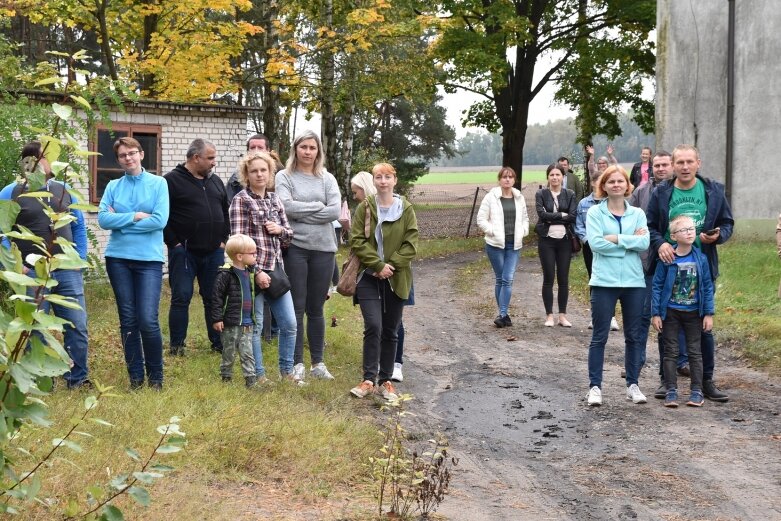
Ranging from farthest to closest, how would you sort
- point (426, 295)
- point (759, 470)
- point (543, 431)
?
point (426, 295), point (543, 431), point (759, 470)

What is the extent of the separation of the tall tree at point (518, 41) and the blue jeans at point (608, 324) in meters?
19.8

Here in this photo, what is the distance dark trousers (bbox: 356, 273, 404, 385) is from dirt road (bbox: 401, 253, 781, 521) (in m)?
0.53

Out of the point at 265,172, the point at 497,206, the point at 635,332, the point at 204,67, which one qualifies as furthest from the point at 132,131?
the point at 635,332

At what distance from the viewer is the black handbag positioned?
834 cm

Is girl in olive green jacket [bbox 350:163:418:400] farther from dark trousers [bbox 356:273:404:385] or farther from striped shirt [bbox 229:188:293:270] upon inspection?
striped shirt [bbox 229:188:293:270]

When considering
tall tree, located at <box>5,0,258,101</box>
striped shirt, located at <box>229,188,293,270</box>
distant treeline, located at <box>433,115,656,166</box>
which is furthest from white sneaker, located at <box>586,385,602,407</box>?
distant treeline, located at <box>433,115,656,166</box>

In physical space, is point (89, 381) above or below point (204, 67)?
below

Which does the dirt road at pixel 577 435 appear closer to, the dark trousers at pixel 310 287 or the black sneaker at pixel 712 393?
the black sneaker at pixel 712 393

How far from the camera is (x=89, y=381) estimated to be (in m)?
7.91

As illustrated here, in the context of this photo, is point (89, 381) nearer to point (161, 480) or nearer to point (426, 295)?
point (161, 480)

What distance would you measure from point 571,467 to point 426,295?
10397 millimetres

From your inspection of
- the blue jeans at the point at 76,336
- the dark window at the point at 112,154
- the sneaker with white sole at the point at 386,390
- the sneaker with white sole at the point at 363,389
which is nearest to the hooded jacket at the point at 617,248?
the sneaker with white sole at the point at 386,390

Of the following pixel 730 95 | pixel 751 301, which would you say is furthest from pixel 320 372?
pixel 730 95

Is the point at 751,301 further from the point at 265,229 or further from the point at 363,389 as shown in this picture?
the point at 265,229
